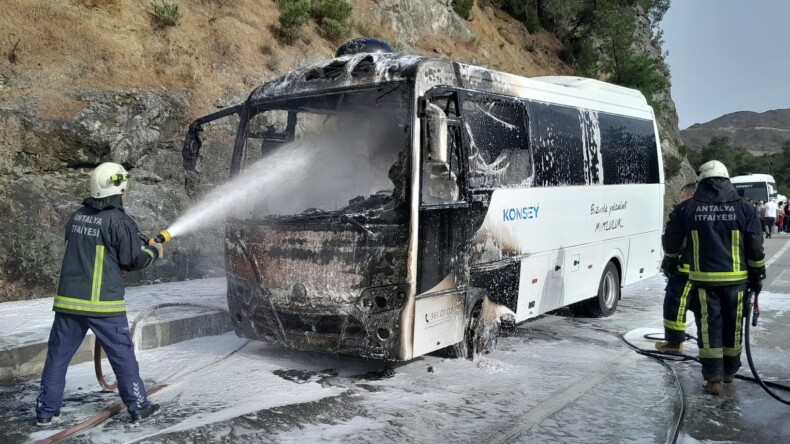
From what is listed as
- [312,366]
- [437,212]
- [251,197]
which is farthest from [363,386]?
[251,197]

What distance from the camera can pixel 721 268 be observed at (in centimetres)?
567

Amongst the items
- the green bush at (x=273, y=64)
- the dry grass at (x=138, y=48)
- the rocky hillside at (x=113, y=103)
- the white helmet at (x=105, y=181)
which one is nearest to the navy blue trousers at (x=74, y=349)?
the white helmet at (x=105, y=181)

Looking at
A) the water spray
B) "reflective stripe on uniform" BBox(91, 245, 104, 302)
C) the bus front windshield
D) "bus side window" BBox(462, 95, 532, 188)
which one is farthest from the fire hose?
"reflective stripe on uniform" BBox(91, 245, 104, 302)

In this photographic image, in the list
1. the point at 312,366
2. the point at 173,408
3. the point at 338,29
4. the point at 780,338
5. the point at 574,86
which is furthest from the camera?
the point at 338,29

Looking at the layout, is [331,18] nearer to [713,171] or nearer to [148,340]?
[148,340]

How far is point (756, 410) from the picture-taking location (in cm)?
532

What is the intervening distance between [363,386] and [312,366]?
0.80 meters

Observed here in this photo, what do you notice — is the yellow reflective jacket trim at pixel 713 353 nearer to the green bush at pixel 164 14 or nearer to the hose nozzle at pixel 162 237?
the hose nozzle at pixel 162 237

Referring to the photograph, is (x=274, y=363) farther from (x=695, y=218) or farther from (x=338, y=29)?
(x=338, y=29)

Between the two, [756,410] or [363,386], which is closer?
[756,410]

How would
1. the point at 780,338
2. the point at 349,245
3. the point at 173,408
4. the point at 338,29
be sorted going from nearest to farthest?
1. the point at 173,408
2. the point at 349,245
3. the point at 780,338
4. the point at 338,29

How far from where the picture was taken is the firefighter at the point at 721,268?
568cm

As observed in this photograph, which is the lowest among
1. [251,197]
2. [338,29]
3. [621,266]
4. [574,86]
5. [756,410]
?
[756,410]

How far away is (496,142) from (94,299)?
13.2 feet
